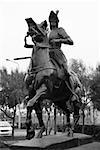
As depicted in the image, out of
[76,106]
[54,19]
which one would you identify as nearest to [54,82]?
[76,106]

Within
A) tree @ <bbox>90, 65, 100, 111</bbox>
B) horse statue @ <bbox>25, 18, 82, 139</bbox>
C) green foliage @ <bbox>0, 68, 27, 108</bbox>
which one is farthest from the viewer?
tree @ <bbox>90, 65, 100, 111</bbox>

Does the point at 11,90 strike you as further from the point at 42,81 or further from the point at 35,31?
the point at 42,81

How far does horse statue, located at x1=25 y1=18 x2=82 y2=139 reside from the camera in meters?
Answer: 6.40

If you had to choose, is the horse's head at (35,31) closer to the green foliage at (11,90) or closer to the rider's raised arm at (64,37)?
the rider's raised arm at (64,37)

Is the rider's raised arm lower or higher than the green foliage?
higher

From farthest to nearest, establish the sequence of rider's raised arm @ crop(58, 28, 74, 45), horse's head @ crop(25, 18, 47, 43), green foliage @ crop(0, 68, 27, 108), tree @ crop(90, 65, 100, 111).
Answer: tree @ crop(90, 65, 100, 111)
green foliage @ crop(0, 68, 27, 108)
rider's raised arm @ crop(58, 28, 74, 45)
horse's head @ crop(25, 18, 47, 43)

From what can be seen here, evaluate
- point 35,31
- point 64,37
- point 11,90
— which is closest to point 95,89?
Result: point 11,90

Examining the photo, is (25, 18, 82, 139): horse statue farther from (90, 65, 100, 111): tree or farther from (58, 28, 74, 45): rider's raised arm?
(90, 65, 100, 111): tree

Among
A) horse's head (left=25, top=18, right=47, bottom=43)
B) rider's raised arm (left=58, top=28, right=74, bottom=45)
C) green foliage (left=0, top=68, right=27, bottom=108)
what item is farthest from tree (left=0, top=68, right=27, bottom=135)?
horse's head (left=25, top=18, right=47, bottom=43)

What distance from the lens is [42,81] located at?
641 cm

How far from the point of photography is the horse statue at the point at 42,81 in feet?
21.0

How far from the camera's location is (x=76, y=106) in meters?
7.48

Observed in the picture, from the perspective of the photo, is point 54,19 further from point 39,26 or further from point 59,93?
point 59,93

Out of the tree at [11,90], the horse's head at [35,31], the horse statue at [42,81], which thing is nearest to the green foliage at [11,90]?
the tree at [11,90]
